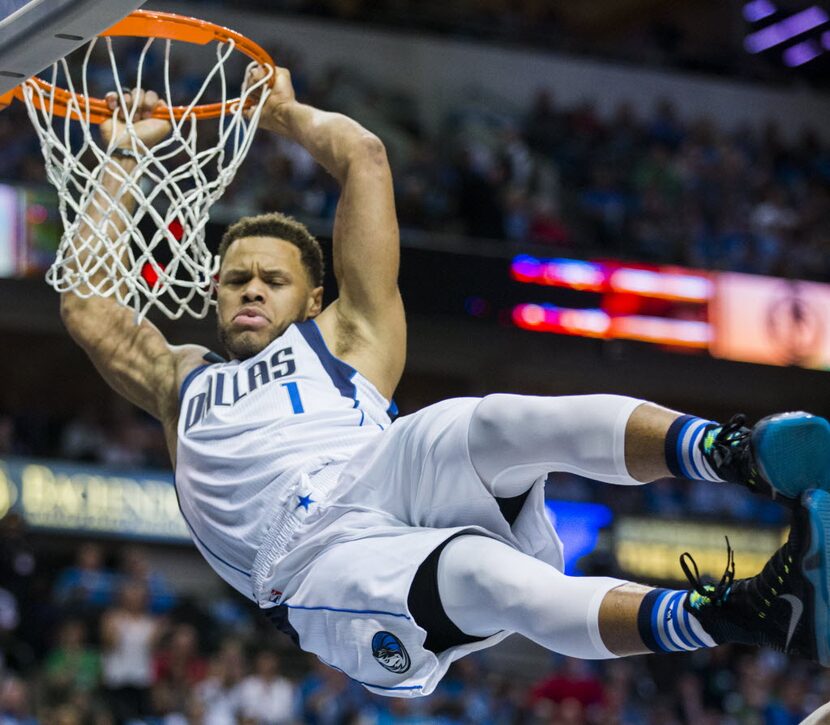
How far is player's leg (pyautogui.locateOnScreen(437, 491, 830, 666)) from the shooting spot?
3.65m

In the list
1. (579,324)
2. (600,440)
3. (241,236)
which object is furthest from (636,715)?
(600,440)

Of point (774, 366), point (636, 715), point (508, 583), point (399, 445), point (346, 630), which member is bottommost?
point (636, 715)

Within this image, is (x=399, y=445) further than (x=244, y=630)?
No

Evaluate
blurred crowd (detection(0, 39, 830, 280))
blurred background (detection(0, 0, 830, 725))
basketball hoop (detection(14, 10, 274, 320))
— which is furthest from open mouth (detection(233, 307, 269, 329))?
blurred crowd (detection(0, 39, 830, 280))

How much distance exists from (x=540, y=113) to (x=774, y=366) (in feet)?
14.7

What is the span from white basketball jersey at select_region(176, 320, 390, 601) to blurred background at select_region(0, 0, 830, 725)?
16.9 feet

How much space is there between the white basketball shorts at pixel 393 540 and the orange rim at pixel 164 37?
1922mm

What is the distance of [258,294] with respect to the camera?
5.22 m

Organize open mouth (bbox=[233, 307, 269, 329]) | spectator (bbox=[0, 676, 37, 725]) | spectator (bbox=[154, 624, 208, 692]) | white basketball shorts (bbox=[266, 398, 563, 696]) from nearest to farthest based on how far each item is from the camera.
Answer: white basketball shorts (bbox=[266, 398, 563, 696])
open mouth (bbox=[233, 307, 269, 329])
spectator (bbox=[0, 676, 37, 725])
spectator (bbox=[154, 624, 208, 692])

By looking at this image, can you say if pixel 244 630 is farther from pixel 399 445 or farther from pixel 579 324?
pixel 399 445

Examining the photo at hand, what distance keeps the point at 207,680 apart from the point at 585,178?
9.36 m

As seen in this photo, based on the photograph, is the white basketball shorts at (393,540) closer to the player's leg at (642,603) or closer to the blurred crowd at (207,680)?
the player's leg at (642,603)

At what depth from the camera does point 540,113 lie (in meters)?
18.7

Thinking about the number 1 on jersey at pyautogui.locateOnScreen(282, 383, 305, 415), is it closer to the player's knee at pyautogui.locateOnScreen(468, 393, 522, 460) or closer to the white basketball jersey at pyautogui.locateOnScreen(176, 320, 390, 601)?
the white basketball jersey at pyautogui.locateOnScreen(176, 320, 390, 601)
